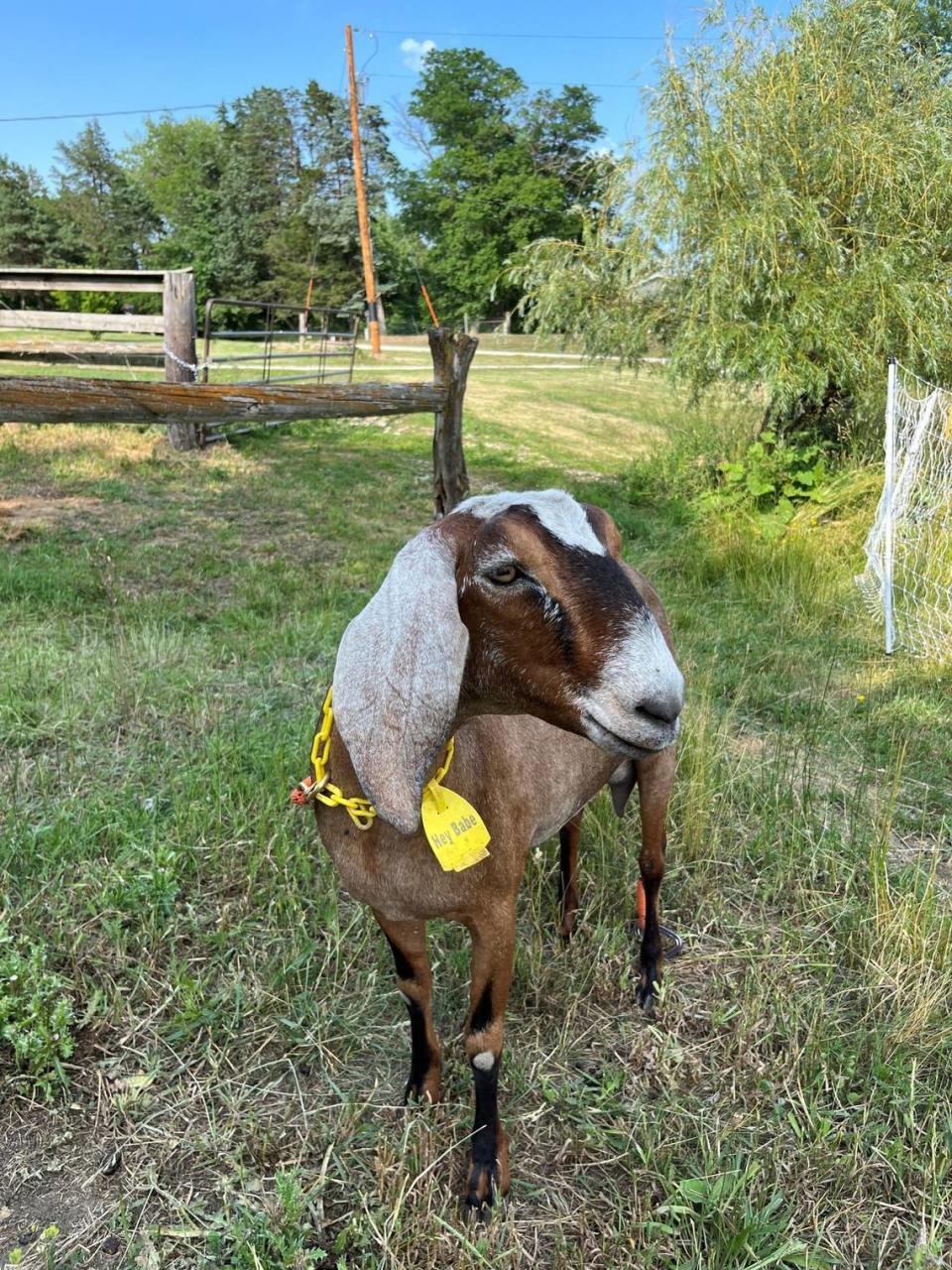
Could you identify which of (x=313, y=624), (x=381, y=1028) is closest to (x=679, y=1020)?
(x=381, y=1028)

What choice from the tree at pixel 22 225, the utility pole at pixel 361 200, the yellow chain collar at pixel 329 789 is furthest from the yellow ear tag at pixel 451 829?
the tree at pixel 22 225

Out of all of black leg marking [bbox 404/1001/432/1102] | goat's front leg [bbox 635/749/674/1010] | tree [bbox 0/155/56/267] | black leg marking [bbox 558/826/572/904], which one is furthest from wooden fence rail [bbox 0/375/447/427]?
tree [bbox 0/155/56/267]

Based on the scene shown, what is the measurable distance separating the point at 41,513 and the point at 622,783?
581 cm

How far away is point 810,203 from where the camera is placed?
6613 mm

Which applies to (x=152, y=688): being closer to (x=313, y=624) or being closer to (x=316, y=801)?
(x=313, y=624)

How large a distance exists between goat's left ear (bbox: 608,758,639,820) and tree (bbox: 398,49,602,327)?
147ft

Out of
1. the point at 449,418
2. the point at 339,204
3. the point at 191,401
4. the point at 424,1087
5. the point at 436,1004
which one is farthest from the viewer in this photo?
the point at 339,204

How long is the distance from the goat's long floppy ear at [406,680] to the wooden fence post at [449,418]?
3.70 m

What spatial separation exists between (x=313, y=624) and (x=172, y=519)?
278 cm

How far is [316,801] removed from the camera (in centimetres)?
177

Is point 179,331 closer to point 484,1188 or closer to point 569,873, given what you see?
point 569,873

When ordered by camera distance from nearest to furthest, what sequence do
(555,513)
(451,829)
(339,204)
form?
(555,513), (451,829), (339,204)

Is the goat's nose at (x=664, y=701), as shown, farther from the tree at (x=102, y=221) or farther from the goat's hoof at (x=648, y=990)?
the tree at (x=102, y=221)

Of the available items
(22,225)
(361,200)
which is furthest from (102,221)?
(361,200)
